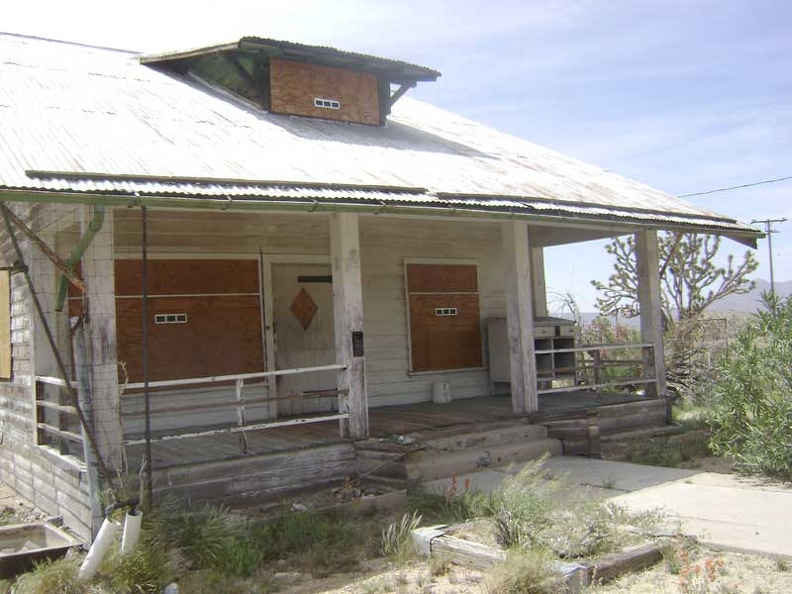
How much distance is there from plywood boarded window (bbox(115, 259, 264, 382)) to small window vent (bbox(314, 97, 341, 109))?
117 inches

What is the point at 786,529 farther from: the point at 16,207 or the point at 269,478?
the point at 16,207

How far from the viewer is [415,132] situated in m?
13.4

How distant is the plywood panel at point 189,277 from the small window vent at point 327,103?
9.73 ft

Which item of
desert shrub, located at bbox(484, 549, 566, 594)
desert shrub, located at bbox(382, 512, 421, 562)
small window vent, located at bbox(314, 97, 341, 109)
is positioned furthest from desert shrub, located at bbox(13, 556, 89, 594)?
small window vent, located at bbox(314, 97, 341, 109)

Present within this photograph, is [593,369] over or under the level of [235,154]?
under

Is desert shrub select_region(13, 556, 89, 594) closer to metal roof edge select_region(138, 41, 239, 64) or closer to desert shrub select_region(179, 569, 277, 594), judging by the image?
desert shrub select_region(179, 569, 277, 594)

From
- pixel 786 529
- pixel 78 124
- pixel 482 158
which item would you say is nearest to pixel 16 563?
pixel 78 124

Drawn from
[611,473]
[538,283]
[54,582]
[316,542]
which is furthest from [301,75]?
[54,582]

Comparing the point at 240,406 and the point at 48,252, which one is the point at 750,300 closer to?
the point at 240,406

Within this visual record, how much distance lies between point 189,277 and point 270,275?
1162 millimetres

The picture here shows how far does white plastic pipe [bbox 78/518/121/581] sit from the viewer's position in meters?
5.74

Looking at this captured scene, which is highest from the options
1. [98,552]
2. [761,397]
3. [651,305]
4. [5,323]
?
[5,323]

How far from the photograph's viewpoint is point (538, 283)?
14.5m

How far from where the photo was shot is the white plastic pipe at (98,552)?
5738mm
